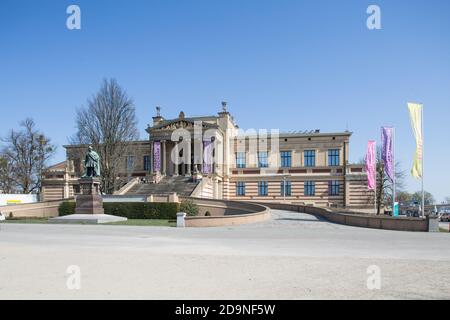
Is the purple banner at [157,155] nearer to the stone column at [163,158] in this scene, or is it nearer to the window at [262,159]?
the stone column at [163,158]

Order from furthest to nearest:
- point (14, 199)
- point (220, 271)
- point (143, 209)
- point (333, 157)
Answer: point (333, 157) → point (14, 199) → point (143, 209) → point (220, 271)

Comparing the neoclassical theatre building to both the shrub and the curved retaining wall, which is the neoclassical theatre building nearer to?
the curved retaining wall

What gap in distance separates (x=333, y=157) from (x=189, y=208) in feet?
95.9

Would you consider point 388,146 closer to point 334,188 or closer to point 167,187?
point 334,188

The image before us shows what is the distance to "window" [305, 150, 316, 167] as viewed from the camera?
2397 inches

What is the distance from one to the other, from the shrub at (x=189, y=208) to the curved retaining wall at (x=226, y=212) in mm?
2893

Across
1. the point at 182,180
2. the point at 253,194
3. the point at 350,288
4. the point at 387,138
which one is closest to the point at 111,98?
the point at 182,180

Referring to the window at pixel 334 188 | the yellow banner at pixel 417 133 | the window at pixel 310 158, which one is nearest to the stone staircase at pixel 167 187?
the window at pixel 310 158

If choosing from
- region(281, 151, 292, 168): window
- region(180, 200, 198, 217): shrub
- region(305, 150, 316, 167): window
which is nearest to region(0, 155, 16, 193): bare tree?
region(180, 200, 198, 217): shrub

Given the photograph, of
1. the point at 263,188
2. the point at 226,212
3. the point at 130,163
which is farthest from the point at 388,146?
the point at 130,163

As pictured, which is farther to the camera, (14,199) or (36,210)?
(14,199)

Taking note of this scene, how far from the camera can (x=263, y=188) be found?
61.6 metres

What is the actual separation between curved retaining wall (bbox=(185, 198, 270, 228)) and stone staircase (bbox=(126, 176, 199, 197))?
5.57m
